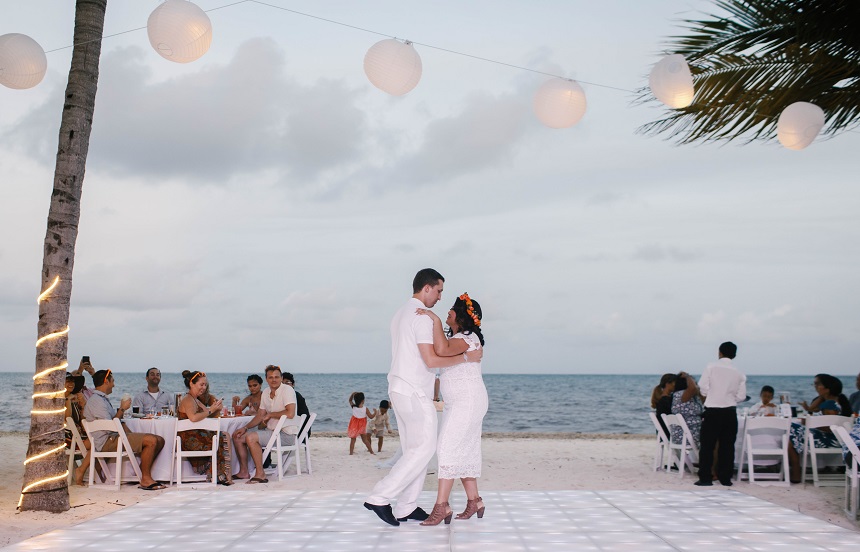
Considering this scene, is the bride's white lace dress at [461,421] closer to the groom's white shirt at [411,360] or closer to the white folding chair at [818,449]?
the groom's white shirt at [411,360]

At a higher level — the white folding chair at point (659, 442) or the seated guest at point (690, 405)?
the seated guest at point (690, 405)

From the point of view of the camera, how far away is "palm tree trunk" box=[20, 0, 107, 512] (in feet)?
20.5

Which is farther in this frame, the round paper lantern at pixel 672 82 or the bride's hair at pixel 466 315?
the round paper lantern at pixel 672 82

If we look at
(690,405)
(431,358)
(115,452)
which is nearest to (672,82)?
(431,358)

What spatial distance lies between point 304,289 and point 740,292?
20469 mm

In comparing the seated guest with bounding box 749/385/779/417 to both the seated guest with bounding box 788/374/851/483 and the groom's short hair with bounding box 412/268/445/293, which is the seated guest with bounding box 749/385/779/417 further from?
the groom's short hair with bounding box 412/268/445/293

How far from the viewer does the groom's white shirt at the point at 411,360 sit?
17.4ft

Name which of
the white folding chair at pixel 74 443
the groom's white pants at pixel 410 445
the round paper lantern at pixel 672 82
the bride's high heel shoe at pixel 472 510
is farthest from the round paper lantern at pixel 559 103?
the white folding chair at pixel 74 443

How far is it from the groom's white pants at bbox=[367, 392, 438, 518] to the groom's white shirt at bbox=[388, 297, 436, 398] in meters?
0.06

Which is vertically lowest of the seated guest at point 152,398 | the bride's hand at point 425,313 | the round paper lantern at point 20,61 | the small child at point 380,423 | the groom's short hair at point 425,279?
the small child at point 380,423

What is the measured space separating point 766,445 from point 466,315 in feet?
14.5

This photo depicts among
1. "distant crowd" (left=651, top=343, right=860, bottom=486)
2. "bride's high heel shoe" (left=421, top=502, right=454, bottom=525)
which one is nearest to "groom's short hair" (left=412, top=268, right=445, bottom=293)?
"bride's high heel shoe" (left=421, top=502, right=454, bottom=525)

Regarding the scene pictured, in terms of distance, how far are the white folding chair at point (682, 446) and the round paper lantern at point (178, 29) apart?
613cm

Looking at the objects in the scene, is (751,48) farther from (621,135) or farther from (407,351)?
(621,135)
